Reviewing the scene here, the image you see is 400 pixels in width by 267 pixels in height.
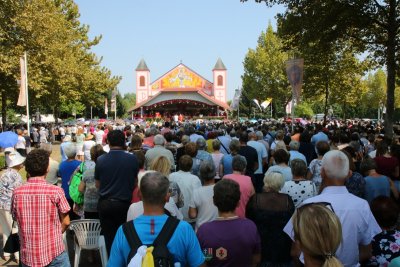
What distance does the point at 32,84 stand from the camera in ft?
89.4

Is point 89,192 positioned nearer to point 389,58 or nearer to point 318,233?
point 318,233

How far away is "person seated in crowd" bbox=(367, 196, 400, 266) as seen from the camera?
3.52m

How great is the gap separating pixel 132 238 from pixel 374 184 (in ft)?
14.7

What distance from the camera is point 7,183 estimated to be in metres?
6.33

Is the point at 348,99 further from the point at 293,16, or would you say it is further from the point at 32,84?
the point at 32,84

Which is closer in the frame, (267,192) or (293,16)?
(267,192)

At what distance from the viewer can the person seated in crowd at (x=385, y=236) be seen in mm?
3518

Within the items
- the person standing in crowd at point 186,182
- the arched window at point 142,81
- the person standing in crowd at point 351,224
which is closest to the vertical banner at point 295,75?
the person standing in crowd at point 186,182

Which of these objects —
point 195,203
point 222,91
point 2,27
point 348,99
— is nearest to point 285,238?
point 195,203

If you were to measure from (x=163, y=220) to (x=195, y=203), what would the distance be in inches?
85.8

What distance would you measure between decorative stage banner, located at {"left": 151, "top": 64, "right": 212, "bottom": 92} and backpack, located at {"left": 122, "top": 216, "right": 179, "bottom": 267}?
7392 cm

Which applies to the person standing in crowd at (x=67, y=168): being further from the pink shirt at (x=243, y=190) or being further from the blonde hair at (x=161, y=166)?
the pink shirt at (x=243, y=190)

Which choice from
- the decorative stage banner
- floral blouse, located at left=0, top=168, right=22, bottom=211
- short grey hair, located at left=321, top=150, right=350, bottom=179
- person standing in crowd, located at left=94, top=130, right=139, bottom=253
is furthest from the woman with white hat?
the decorative stage banner

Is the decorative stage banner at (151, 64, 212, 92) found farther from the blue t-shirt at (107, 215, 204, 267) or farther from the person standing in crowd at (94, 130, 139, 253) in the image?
the blue t-shirt at (107, 215, 204, 267)
